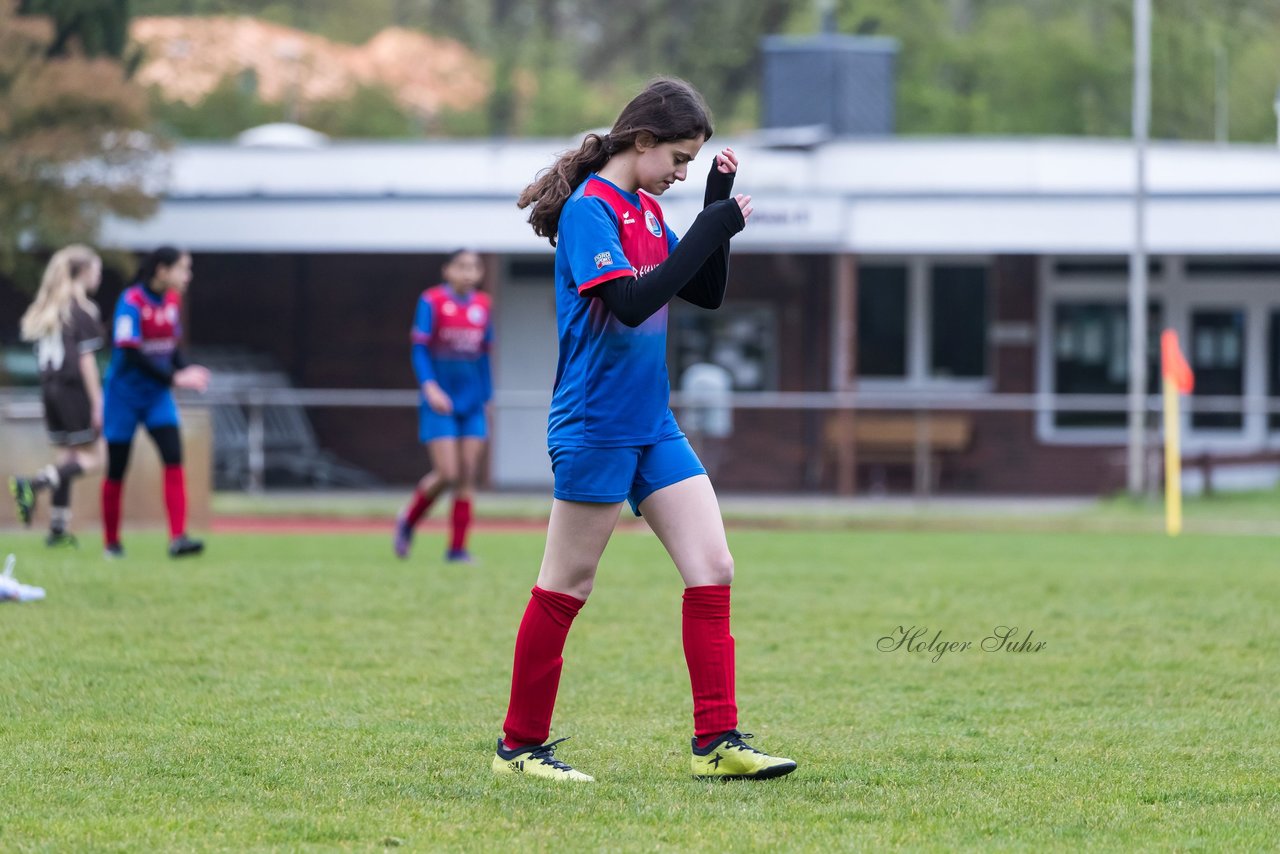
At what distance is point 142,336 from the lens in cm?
1141

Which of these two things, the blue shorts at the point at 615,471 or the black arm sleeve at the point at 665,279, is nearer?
the black arm sleeve at the point at 665,279

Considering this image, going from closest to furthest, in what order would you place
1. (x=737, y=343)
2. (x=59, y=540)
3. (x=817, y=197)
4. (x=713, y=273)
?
(x=713, y=273) → (x=59, y=540) → (x=817, y=197) → (x=737, y=343)

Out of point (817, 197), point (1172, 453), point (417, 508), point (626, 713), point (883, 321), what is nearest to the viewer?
point (626, 713)

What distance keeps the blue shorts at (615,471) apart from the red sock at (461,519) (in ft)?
22.9

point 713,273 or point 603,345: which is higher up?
point 713,273

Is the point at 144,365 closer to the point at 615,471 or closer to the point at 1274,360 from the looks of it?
the point at 615,471

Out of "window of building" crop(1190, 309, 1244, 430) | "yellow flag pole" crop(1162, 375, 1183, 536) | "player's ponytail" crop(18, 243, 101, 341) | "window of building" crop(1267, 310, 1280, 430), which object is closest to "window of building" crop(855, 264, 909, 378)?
"window of building" crop(1190, 309, 1244, 430)

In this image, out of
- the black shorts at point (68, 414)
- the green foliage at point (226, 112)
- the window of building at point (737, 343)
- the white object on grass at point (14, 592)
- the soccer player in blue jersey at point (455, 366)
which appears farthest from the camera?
the green foliage at point (226, 112)

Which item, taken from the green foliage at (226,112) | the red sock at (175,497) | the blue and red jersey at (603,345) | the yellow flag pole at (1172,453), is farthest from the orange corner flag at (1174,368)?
the green foliage at (226,112)

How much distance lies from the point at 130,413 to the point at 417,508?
6.73 feet

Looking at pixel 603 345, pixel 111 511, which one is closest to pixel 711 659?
pixel 603 345

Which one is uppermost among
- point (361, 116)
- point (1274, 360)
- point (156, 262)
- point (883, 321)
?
point (361, 116)

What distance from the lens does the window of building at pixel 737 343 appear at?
24.4m

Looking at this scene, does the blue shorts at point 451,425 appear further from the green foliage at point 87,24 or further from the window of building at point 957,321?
the window of building at point 957,321
